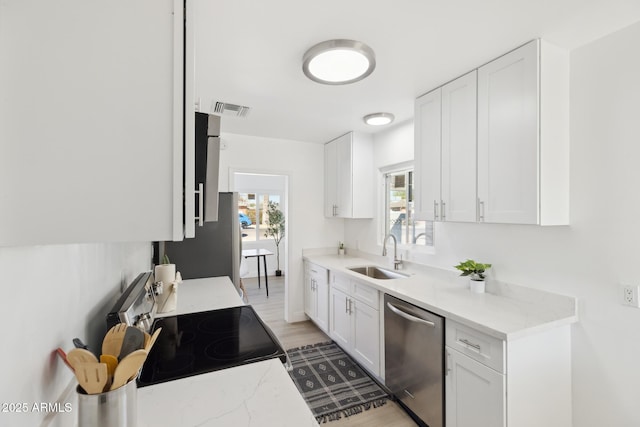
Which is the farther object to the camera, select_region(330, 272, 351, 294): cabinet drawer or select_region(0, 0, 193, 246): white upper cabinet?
select_region(330, 272, 351, 294): cabinet drawer

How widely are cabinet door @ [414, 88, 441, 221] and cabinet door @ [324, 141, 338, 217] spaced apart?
5.01 feet

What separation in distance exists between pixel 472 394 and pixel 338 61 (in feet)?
6.69

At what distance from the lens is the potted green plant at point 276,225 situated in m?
6.69

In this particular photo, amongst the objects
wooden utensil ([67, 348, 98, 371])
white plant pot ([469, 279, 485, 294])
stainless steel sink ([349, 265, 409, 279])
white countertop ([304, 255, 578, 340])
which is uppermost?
wooden utensil ([67, 348, 98, 371])

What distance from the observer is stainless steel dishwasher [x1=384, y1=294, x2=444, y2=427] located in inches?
74.6

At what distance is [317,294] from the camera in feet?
12.2

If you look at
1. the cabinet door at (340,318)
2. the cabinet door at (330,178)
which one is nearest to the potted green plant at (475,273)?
the cabinet door at (340,318)

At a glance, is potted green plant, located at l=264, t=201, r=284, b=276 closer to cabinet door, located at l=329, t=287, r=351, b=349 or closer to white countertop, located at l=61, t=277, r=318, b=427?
cabinet door, located at l=329, t=287, r=351, b=349

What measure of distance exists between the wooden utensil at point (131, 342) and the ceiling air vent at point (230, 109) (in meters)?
2.21

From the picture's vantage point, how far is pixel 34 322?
0.66m

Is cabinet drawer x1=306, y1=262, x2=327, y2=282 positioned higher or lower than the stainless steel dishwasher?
higher

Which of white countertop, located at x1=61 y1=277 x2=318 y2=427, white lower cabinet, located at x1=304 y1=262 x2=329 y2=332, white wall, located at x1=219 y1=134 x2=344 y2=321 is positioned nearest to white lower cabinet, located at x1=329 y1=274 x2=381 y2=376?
white lower cabinet, located at x1=304 y1=262 x2=329 y2=332

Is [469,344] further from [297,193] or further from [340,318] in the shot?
[297,193]

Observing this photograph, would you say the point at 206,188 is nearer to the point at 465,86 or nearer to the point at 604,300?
the point at 465,86
